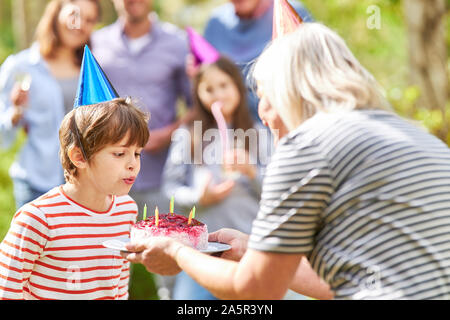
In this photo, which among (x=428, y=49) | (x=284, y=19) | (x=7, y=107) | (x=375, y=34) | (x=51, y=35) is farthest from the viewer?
(x=375, y=34)

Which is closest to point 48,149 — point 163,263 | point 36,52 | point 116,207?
point 36,52

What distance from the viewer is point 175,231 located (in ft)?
6.73

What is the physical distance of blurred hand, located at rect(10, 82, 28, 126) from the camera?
376 cm

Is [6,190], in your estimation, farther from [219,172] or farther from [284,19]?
[284,19]

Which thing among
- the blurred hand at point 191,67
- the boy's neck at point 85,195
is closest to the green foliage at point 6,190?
the blurred hand at point 191,67

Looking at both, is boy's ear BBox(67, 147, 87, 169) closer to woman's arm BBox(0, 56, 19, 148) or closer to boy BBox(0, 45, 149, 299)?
boy BBox(0, 45, 149, 299)

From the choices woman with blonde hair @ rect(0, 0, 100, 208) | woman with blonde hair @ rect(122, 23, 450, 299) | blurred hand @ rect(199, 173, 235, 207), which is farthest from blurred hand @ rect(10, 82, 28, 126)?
woman with blonde hair @ rect(122, 23, 450, 299)

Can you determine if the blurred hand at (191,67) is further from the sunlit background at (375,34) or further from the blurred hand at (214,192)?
the sunlit background at (375,34)

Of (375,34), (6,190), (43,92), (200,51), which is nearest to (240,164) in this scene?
(200,51)

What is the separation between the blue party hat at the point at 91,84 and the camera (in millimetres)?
2086

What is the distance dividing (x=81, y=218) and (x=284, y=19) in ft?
2.67

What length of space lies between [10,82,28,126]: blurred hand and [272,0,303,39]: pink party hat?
196cm

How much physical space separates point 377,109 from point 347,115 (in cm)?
12

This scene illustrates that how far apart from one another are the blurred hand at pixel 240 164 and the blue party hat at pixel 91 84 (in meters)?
1.69
